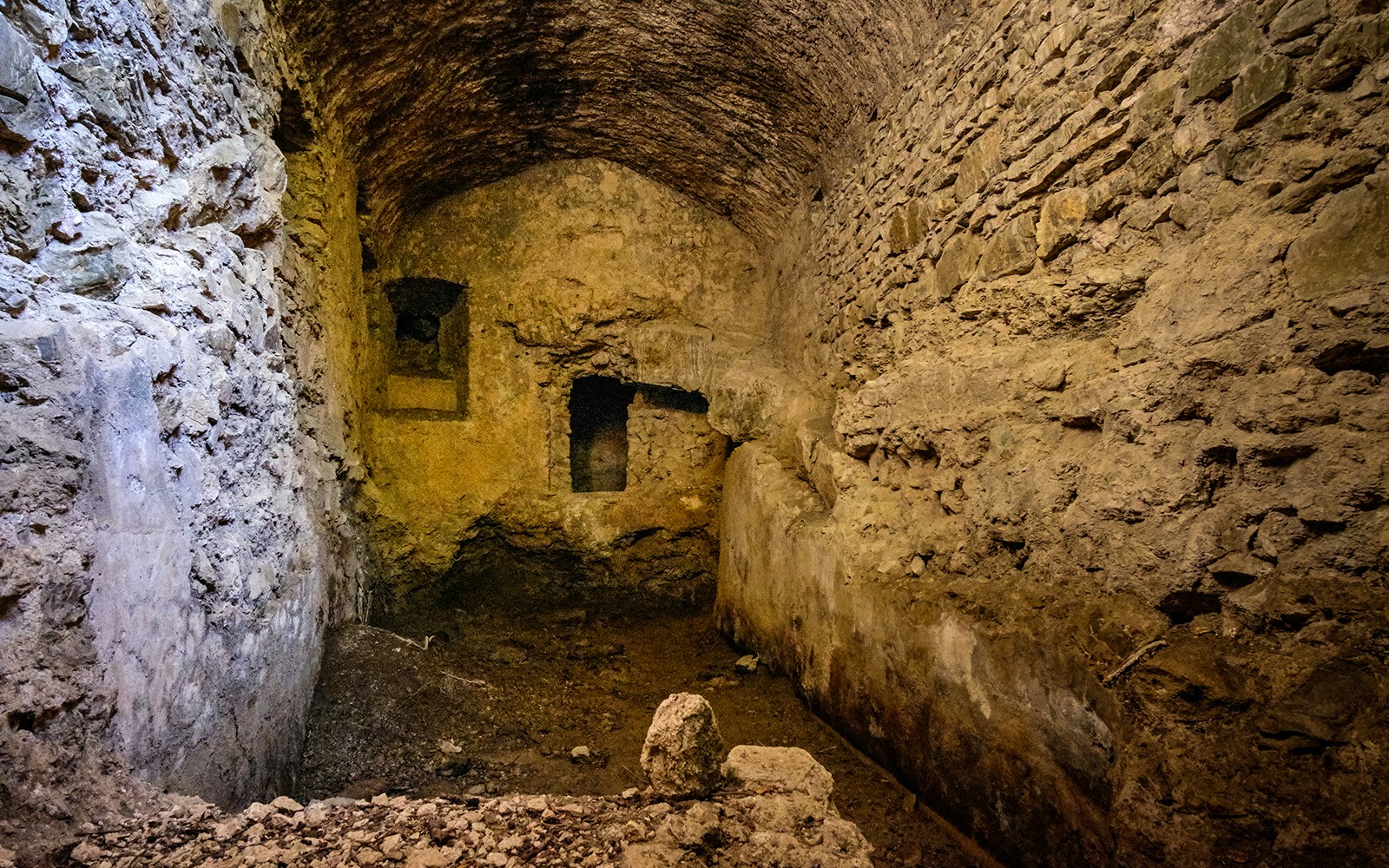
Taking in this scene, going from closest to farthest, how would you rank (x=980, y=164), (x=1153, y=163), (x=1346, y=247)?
(x=1346, y=247), (x=1153, y=163), (x=980, y=164)

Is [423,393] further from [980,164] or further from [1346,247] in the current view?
[1346,247]

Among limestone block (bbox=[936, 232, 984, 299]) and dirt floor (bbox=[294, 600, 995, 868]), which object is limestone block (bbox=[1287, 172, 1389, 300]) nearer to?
limestone block (bbox=[936, 232, 984, 299])

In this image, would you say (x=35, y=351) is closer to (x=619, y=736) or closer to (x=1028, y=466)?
(x=1028, y=466)

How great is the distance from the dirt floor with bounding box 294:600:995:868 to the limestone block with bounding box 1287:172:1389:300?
1.90 m

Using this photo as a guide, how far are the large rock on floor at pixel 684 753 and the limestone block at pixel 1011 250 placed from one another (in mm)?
1974

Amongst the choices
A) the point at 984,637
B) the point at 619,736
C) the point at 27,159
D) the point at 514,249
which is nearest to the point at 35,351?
the point at 27,159

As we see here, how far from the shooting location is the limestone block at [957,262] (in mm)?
2719

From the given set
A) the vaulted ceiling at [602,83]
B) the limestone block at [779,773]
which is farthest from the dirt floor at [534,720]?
the vaulted ceiling at [602,83]

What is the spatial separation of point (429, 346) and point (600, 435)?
1748 millimetres

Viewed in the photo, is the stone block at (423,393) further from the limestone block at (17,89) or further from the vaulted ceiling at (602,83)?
the limestone block at (17,89)

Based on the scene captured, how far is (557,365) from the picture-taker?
215 inches

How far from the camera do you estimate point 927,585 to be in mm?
2514

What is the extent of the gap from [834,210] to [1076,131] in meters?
2.27

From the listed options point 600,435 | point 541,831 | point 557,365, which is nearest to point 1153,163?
point 541,831
